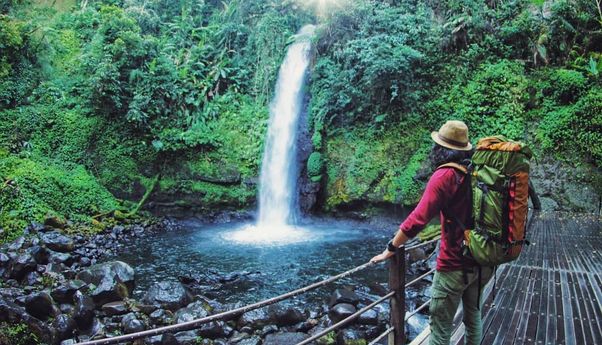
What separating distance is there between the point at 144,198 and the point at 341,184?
6928mm

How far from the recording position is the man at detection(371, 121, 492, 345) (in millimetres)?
2393

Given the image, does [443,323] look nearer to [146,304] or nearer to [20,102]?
[146,304]

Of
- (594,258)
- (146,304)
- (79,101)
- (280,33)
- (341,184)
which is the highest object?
(280,33)

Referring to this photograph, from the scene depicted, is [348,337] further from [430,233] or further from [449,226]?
[430,233]

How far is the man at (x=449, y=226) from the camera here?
2393 mm

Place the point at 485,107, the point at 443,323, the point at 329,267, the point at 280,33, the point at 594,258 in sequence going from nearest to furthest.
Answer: the point at 443,323, the point at 594,258, the point at 329,267, the point at 485,107, the point at 280,33

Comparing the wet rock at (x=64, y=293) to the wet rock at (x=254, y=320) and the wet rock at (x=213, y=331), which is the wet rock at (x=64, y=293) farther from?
the wet rock at (x=254, y=320)

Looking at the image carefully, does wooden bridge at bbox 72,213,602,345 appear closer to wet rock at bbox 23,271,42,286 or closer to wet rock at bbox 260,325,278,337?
wet rock at bbox 260,325,278,337

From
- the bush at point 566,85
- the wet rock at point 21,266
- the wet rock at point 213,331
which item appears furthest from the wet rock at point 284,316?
the bush at point 566,85

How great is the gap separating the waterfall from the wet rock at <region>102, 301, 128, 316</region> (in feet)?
23.9

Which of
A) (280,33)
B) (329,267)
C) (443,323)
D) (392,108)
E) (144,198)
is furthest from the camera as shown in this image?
(280,33)

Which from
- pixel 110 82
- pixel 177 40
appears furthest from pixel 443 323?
pixel 177 40

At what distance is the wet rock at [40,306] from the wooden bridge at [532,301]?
464cm

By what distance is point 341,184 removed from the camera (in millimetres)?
13047
